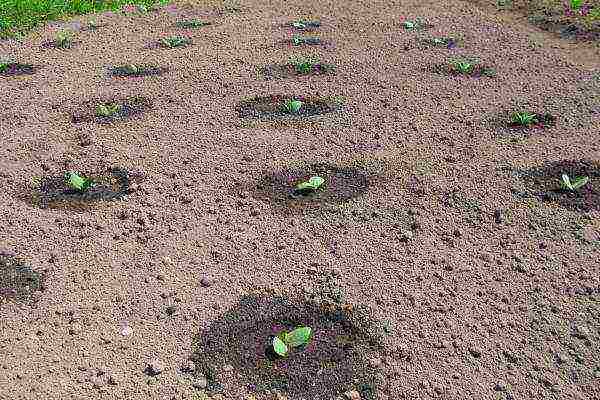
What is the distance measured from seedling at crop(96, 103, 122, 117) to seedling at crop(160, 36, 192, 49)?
2284mm

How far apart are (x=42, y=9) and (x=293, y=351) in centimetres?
968

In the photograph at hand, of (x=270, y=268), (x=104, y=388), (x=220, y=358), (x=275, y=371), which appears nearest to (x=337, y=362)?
(x=275, y=371)

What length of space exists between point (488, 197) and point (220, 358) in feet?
8.80

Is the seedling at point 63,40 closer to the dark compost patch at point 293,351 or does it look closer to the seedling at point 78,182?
the seedling at point 78,182

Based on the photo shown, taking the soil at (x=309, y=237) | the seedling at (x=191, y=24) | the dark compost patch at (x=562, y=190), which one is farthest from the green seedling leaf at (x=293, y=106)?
the seedling at (x=191, y=24)

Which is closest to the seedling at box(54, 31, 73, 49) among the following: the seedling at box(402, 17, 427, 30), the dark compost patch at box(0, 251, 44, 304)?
the seedling at box(402, 17, 427, 30)

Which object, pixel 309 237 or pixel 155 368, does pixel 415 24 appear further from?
pixel 155 368

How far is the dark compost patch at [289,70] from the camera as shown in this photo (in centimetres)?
784

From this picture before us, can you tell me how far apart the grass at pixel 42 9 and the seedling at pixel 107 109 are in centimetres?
414

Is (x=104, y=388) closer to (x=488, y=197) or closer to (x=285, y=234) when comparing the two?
(x=285, y=234)

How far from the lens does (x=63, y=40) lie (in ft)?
31.1

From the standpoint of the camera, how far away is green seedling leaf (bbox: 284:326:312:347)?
12.1ft

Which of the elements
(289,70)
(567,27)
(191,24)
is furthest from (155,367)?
(567,27)

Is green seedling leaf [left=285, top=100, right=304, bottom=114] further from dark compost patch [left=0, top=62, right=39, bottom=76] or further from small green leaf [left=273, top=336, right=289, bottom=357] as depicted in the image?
dark compost patch [left=0, top=62, right=39, bottom=76]
